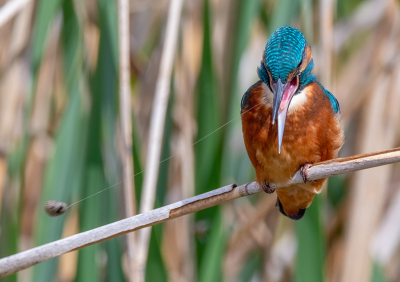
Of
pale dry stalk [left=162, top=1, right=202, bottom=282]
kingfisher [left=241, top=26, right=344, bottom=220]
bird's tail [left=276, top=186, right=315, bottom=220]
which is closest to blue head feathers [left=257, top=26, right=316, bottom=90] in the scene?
kingfisher [left=241, top=26, right=344, bottom=220]

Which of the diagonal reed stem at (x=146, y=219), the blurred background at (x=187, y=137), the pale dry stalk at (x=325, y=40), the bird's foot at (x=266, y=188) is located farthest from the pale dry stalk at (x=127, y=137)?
the pale dry stalk at (x=325, y=40)

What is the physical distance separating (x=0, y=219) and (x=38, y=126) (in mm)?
399

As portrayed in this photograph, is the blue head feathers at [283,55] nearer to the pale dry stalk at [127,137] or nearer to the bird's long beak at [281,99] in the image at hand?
the bird's long beak at [281,99]

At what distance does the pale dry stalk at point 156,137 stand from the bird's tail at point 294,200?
35 cm

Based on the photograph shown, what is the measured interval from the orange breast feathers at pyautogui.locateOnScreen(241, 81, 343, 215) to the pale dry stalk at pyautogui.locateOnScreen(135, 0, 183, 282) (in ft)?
0.76

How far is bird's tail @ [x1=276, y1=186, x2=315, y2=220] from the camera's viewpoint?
1.29 metres

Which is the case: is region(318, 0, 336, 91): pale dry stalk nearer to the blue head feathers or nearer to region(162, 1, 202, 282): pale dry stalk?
the blue head feathers

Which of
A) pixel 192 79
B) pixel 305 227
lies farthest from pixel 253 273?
pixel 192 79

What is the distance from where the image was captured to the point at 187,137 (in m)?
1.53

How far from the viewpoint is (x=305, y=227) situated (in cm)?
124

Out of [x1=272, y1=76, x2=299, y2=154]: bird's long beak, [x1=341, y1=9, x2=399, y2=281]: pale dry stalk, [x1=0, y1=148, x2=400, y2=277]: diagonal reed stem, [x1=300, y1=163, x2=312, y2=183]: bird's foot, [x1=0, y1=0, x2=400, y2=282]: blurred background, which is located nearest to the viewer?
[x1=0, y1=148, x2=400, y2=277]: diagonal reed stem

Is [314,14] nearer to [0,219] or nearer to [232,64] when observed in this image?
[232,64]

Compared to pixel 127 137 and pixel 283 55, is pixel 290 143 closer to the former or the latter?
pixel 283 55

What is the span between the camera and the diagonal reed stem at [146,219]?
2.93 feet
